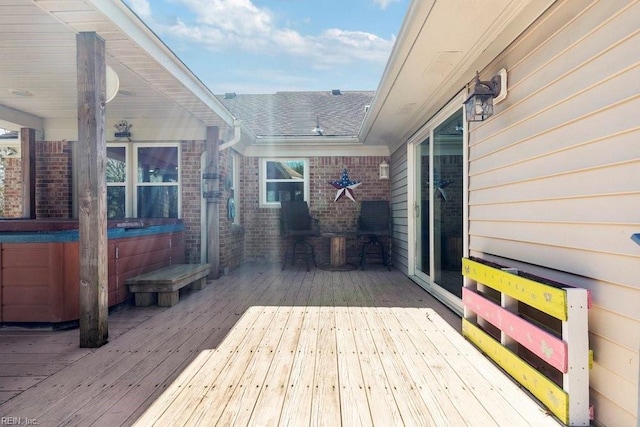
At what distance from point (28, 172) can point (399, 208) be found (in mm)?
5814

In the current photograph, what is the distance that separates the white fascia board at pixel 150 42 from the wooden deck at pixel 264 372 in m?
2.27

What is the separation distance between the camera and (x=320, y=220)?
6.71m

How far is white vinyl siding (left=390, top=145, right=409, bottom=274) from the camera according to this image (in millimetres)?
5446

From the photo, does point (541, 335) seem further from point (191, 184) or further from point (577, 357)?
point (191, 184)

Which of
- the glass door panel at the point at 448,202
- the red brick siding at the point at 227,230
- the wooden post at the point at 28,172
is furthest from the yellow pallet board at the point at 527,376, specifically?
the wooden post at the point at 28,172

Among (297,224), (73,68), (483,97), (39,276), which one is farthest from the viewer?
(297,224)

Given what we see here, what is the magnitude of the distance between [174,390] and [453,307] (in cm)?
263

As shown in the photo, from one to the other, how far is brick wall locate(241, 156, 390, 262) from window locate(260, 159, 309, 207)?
137mm

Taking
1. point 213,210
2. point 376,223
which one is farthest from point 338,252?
point 213,210

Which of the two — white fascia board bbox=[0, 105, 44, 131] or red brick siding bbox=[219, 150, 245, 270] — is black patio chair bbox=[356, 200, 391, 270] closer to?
red brick siding bbox=[219, 150, 245, 270]

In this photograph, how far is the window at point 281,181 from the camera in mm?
6801

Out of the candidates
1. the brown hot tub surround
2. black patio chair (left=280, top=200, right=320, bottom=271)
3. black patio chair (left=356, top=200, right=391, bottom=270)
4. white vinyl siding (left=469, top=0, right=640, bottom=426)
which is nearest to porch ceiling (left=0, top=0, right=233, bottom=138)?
the brown hot tub surround

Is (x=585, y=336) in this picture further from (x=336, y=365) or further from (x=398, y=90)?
(x=398, y=90)

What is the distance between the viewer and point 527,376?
1823mm
